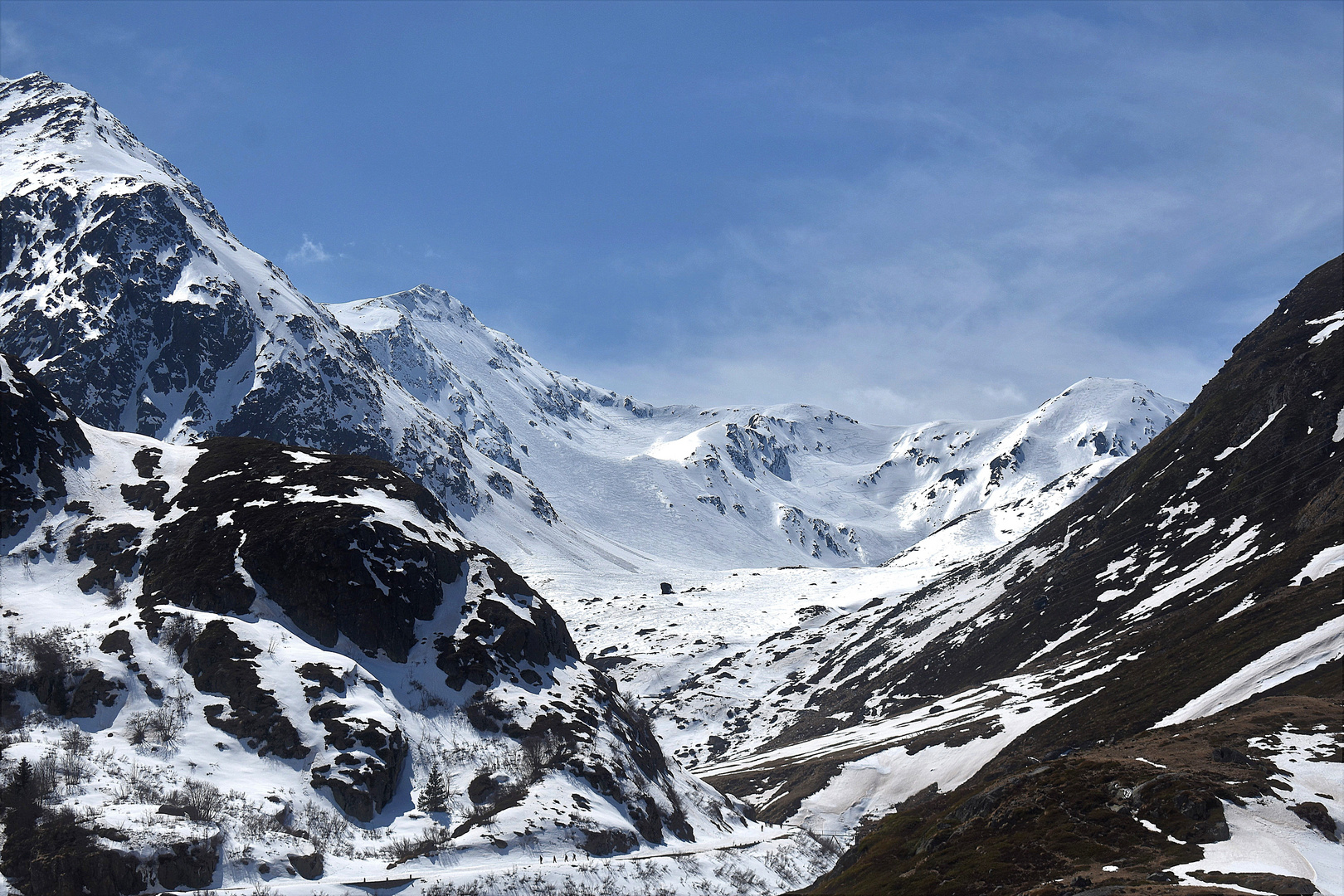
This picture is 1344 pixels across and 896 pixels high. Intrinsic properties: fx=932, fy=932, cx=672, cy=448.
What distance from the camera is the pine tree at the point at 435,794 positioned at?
90312mm

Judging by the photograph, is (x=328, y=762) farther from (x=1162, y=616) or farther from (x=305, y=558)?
(x=1162, y=616)

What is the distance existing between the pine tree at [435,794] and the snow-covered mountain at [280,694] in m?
0.42

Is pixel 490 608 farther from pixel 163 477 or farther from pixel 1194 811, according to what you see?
pixel 1194 811

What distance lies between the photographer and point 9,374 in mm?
127438

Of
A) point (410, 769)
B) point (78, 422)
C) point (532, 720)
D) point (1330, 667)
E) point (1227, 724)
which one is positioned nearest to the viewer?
Answer: point (1227, 724)

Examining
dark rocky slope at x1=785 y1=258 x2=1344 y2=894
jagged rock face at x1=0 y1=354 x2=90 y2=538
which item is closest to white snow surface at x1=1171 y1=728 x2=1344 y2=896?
dark rocky slope at x1=785 y1=258 x2=1344 y2=894

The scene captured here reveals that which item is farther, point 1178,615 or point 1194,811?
point 1178,615

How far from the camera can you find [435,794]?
3627 inches

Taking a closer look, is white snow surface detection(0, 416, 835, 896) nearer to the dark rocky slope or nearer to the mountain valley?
the mountain valley

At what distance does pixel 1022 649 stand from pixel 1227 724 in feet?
317

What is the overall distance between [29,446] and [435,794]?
7668 centimetres

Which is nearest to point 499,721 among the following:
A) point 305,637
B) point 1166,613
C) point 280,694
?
point 280,694

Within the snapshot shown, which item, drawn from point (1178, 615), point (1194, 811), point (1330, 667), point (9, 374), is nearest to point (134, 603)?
point (9, 374)

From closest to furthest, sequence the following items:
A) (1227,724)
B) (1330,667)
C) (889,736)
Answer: (1227,724), (1330,667), (889,736)
